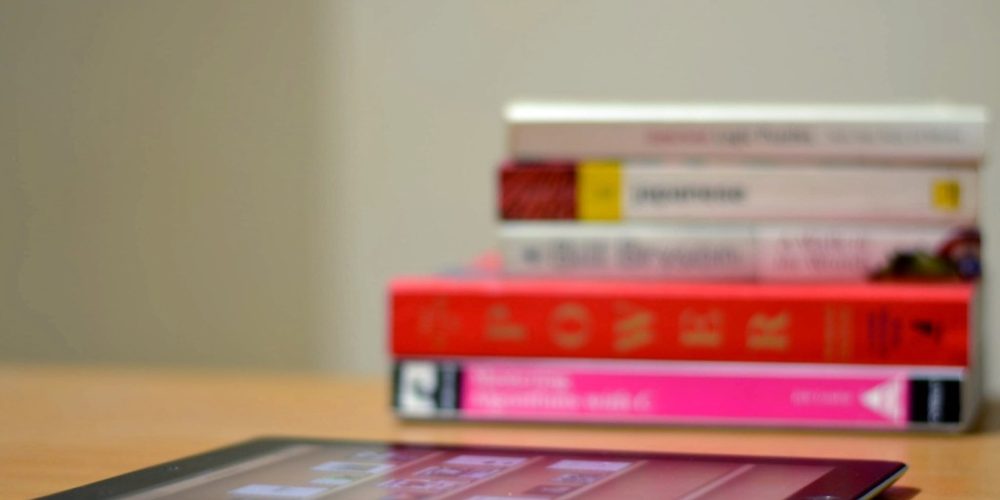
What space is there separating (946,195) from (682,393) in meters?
0.19

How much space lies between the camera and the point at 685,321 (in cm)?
77

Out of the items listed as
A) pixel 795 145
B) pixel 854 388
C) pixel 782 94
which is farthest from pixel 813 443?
pixel 782 94

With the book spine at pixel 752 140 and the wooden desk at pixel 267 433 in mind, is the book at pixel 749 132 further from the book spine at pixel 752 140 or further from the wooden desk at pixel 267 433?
the wooden desk at pixel 267 433

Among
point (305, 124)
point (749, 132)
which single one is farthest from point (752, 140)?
point (305, 124)

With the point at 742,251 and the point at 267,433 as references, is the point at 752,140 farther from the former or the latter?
the point at 267,433

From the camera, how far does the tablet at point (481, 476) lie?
0.52 m

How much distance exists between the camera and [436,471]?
566 millimetres

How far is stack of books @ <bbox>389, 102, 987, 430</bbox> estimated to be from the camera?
75cm

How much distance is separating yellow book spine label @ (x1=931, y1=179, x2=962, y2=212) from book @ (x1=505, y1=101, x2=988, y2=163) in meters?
0.01

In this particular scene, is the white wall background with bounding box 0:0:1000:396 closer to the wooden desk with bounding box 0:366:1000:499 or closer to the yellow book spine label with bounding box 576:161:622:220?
the wooden desk with bounding box 0:366:1000:499

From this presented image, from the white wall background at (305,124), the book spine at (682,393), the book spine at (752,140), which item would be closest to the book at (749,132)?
the book spine at (752,140)

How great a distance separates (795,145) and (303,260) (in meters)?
0.50

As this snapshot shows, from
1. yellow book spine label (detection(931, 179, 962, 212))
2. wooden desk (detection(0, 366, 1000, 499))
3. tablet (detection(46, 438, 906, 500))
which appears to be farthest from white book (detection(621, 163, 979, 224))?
tablet (detection(46, 438, 906, 500))

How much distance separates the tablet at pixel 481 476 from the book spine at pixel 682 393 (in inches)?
6.1
